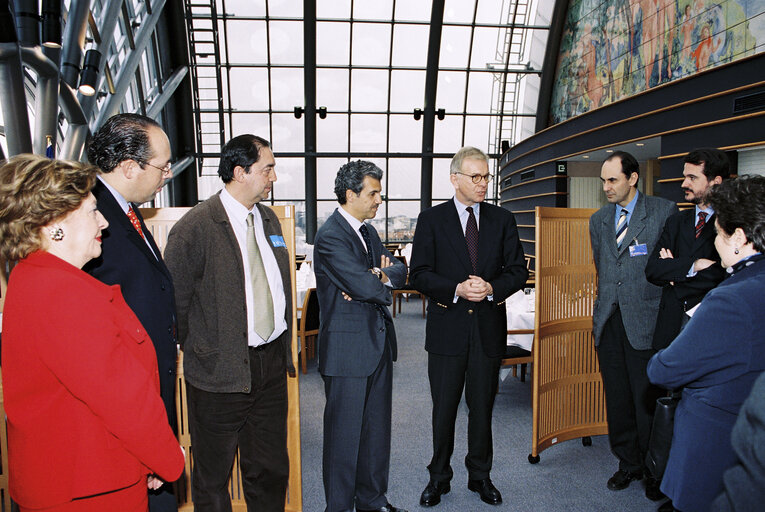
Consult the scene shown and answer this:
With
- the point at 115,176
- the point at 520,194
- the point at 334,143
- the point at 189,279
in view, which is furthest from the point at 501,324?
the point at 334,143

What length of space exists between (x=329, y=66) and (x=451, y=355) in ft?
39.2

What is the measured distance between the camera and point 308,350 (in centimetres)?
598

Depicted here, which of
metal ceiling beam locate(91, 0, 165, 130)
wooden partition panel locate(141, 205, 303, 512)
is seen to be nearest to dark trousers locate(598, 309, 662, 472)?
wooden partition panel locate(141, 205, 303, 512)

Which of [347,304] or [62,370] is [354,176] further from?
[62,370]

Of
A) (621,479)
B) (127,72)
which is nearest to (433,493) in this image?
(621,479)

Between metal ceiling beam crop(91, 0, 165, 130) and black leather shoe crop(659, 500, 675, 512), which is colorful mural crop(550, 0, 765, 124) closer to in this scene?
black leather shoe crop(659, 500, 675, 512)

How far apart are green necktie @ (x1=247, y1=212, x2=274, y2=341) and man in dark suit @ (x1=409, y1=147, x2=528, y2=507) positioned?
90 centimetres

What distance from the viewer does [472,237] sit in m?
2.84

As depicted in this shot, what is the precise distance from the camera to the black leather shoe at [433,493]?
9.06ft

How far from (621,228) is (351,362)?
1.82m

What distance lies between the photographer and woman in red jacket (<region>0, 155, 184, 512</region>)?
3.78 ft

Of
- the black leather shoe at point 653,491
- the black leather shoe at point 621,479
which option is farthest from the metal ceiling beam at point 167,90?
the black leather shoe at point 653,491

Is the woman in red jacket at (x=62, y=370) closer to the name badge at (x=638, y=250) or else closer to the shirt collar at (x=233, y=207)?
the shirt collar at (x=233, y=207)

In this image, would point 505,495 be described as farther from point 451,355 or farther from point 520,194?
point 520,194
